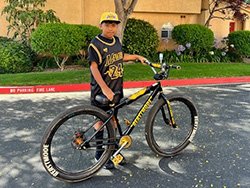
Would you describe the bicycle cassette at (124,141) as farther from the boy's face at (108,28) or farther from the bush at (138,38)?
the bush at (138,38)

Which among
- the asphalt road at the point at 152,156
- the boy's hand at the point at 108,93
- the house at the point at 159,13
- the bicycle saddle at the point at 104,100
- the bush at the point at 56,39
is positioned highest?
the house at the point at 159,13

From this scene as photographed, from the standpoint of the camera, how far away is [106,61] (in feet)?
10.7

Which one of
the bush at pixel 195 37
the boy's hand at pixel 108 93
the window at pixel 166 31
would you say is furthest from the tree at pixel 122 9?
the boy's hand at pixel 108 93

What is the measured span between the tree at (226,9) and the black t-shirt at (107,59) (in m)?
11.9

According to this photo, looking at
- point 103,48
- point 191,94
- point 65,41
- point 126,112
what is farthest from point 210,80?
point 103,48

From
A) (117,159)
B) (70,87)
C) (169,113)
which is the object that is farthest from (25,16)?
(117,159)

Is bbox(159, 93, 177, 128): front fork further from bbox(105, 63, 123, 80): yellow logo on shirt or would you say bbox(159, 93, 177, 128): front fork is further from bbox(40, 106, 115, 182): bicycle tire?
bbox(40, 106, 115, 182): bicycle tire

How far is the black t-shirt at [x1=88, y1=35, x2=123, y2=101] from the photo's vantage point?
321cm

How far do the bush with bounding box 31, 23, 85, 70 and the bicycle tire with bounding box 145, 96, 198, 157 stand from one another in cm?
645

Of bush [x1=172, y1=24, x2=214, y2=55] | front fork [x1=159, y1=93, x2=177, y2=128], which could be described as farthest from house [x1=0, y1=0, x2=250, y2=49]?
front fork [x1=159, y1=93, x2=177, y2=128]

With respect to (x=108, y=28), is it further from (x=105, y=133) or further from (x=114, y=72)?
(x=105, y=133)

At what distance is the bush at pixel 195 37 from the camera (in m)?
13.1

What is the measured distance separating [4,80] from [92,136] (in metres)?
6.13

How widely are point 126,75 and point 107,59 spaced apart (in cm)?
606
